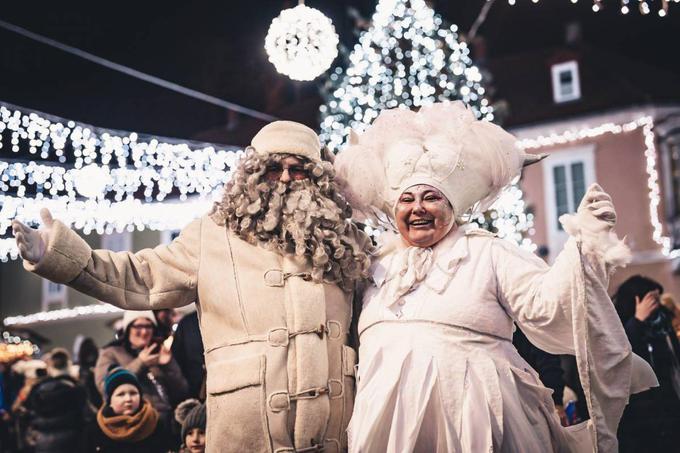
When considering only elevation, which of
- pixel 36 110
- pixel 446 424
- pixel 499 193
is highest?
pixel 36 110

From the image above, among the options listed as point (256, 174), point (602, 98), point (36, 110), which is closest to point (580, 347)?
point (256, 174)

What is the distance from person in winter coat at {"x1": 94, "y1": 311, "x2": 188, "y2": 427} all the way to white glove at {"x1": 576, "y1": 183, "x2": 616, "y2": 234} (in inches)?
164

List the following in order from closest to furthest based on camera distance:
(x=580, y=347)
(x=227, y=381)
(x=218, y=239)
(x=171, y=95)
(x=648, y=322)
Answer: (x=580, y=347), (x=227, y=381), (x=218, y=239), (x=648, y=322), (x=171, y=95)

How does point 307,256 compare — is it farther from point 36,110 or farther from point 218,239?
point 36,110

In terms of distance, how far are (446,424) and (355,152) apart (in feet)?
5.14

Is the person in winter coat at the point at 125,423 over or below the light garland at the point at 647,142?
below

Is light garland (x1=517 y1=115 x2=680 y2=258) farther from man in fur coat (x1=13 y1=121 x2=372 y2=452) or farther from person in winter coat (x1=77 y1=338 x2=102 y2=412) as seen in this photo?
man in fur coat (x1=13 y1=121 x2=372 y2=452)

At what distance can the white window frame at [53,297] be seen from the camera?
3186 cm

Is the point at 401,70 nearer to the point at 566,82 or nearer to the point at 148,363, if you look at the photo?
the point at 148,363

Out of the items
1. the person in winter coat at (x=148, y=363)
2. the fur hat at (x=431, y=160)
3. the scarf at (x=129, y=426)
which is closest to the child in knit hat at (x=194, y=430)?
the scarf at (x=129, y=426)

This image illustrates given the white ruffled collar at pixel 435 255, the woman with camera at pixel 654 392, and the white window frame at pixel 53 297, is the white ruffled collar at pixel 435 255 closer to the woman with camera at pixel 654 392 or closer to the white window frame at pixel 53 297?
the woman with camera at pixel 654 392

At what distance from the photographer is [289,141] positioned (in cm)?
489

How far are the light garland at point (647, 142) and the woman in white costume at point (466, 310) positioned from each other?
19011 millimetres

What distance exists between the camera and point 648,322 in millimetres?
6555
